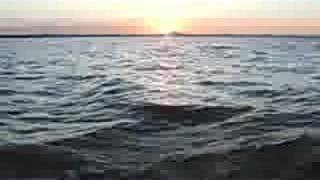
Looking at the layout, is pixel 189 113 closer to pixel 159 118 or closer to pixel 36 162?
pixel 159 118

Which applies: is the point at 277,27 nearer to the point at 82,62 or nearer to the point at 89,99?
the point at 82,62

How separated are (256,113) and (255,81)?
1747 mm

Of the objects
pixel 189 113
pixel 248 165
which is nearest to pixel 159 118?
pixel 189 113

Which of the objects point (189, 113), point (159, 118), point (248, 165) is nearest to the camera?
point (248, 165)

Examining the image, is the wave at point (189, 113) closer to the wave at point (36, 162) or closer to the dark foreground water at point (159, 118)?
the dark foreground water at point (159, 118)

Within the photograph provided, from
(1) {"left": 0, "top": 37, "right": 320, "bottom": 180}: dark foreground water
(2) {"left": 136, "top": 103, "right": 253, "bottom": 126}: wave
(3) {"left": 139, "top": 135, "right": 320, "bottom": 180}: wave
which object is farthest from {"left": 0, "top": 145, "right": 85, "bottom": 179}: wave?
(2) {"left": 136, "top": 103, "right": 253, "bottom": 126}: wave

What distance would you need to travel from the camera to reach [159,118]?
450cm

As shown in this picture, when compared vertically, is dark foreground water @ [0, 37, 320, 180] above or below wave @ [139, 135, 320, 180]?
above

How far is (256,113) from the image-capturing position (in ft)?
15.3

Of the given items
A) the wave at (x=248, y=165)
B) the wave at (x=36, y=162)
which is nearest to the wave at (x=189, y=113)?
the wave at (x=248, y=165)

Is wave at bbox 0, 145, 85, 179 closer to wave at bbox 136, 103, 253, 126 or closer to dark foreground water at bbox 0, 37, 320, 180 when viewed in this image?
dark foreground water at bbox 0, 37, 320, 180

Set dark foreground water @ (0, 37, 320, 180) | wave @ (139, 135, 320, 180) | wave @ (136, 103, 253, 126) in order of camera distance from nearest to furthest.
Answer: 1. wave @ (139, 135, 320, 180)
2. dark foreground water @ (0, 37, 320, 180)
3. wave @ (136, 103, 253, 126)

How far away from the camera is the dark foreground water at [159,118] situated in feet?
11.1

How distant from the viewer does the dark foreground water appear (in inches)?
133
